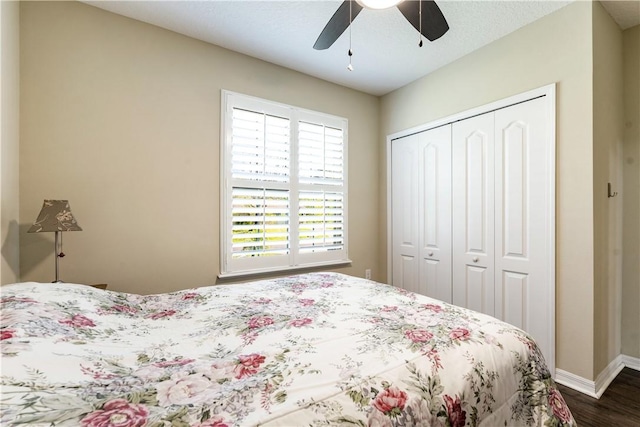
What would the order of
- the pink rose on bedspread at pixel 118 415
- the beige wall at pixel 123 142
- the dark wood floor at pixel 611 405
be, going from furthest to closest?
1. the beige wall at pixel 123 142
2. the dark wood floor at pixel 611 405
3. the pink rose on bedspread at pixel 118 415

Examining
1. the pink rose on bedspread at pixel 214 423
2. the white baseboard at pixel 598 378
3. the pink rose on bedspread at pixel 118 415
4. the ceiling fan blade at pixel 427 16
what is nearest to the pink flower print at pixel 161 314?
the pink rose on bedspread at pixel 118 415

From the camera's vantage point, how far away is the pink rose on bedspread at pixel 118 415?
0.59 m

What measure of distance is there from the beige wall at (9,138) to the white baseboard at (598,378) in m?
3.68

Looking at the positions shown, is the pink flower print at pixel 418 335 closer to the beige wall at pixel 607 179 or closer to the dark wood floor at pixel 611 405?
the dark wood floor at pixel 611 405

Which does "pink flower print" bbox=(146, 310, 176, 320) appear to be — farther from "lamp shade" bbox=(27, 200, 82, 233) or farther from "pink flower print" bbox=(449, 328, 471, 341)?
"pink flower print" bbox=(449, 328, 471, 341)

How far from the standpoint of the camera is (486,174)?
8.50 feet

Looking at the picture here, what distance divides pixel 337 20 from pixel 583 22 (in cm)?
180

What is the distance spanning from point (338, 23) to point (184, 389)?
6.35ft

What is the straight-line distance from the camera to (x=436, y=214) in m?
3.03

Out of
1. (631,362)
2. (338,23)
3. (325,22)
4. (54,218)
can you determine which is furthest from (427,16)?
(631,362)

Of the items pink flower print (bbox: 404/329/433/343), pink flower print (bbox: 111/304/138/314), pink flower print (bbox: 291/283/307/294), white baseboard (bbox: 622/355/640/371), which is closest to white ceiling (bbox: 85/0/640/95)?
pink flower print (bbox: 291/283/307/294)

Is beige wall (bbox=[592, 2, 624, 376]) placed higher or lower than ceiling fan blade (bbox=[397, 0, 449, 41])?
lower

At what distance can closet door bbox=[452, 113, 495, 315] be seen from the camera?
2568mm

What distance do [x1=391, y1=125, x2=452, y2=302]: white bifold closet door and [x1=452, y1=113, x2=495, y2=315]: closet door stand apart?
0.09 metres
